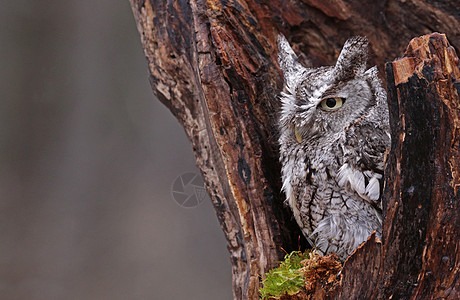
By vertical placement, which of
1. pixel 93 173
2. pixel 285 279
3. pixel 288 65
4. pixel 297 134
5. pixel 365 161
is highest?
pixel 93 173

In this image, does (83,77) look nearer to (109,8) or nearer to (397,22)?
(109,8)

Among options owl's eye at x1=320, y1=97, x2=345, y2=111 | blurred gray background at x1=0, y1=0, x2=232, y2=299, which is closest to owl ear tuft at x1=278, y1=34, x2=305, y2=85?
owl's eye at x1=320, y1=97, x2=345, y2=111

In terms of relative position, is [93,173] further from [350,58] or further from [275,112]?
[350,58]

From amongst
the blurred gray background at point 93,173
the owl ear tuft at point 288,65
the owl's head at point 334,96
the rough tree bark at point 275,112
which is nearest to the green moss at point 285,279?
the rough tree bark at point 275,112

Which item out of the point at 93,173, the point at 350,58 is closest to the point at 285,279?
the point at 350,58

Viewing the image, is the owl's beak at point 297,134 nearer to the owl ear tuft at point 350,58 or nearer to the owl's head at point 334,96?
the owl's head at point 334,96

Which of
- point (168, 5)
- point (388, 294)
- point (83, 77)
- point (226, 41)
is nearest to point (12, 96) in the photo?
point (83, 77)
